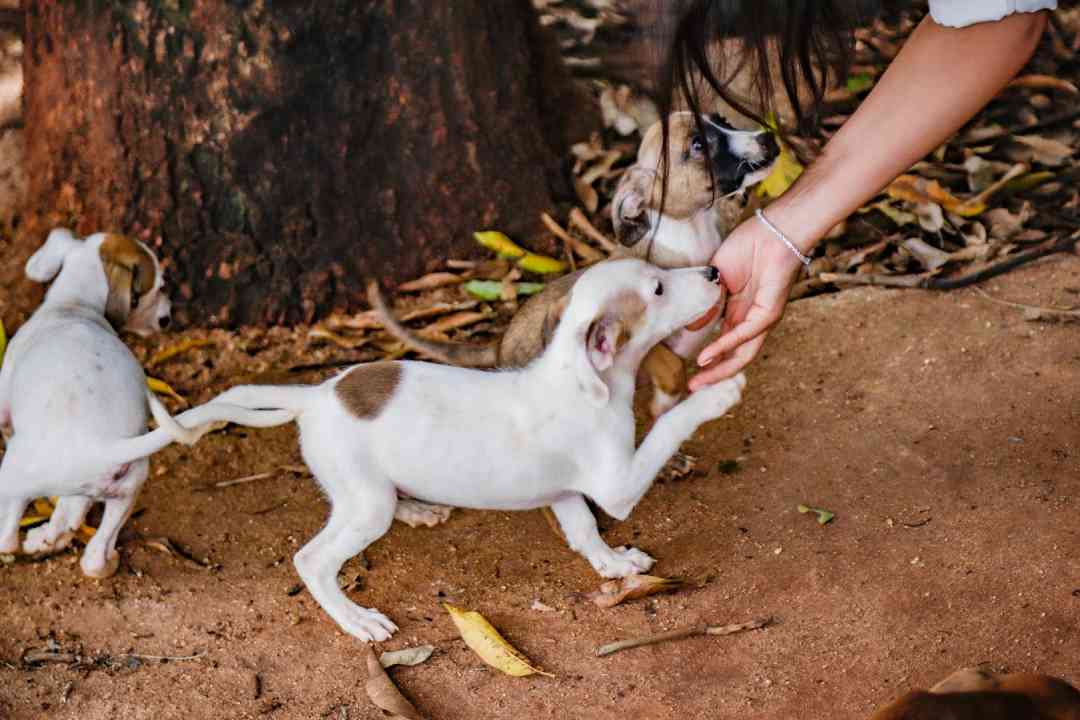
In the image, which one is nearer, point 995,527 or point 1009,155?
point 995,527

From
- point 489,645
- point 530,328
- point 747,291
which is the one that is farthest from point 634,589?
point 530,328

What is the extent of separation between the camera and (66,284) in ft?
15.4

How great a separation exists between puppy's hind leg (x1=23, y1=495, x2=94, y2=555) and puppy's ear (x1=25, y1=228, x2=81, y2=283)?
1.03m

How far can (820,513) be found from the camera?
4031mm

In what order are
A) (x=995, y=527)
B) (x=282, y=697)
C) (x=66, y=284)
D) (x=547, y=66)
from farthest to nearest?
(x=547, y=66), (x=66, y=284), (x=995, y=527), (x=282, y=697)

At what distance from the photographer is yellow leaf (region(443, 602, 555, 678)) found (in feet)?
11.5

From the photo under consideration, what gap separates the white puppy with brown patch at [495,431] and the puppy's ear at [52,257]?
136cm

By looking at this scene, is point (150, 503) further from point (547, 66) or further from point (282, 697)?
point (547, 66)

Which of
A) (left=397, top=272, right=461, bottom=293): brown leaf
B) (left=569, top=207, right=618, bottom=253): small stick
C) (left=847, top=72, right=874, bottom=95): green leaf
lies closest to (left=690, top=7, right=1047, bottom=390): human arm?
(left=569, top=207, right=618, bottom=253): small stick

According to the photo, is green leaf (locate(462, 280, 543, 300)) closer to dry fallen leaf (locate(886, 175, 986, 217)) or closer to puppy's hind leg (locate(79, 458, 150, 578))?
dry fallen leaf (locate(886, 175, 986, 217))

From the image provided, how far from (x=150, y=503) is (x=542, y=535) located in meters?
1.47

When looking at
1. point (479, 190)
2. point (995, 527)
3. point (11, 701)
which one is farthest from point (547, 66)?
point (11, 701)

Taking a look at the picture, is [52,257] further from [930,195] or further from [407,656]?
[930,195]

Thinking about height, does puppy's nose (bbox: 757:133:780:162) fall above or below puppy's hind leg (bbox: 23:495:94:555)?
above
